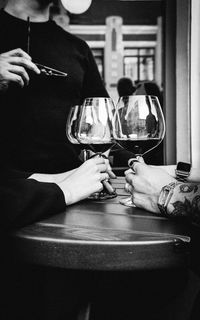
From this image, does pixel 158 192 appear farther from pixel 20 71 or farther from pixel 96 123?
pixel 20 71

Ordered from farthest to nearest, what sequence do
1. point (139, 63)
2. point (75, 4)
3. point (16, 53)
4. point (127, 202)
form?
point (139, 63), point (75, 4), point (16, 53), point (127, 202)

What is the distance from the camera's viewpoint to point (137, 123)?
100 centimetres

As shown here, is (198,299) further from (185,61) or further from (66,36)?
(185,61)

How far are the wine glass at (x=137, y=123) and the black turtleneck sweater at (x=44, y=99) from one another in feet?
1.49

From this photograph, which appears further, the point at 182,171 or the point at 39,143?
the point at 39,143

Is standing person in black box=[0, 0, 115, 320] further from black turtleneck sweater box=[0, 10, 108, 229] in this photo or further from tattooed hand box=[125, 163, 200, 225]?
tattooed hand box=[125, 163, 200, 225]

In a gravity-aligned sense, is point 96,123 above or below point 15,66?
below

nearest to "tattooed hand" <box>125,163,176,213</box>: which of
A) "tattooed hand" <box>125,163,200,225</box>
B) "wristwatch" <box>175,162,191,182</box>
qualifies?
"tattooed hand" <box>125,163,200,225</box>

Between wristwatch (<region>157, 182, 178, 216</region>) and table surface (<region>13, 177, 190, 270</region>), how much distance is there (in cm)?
9

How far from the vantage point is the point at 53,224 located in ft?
2.65

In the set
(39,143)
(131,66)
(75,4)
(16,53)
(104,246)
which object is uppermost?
(131,66)

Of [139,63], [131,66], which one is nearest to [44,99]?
[139,63]

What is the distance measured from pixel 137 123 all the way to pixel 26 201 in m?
0.36

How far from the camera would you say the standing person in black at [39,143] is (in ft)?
2.86
